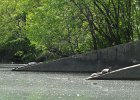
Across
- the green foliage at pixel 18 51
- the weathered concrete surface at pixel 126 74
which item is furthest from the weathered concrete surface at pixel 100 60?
the green foliage at pixel 18 51

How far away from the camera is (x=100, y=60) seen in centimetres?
3331

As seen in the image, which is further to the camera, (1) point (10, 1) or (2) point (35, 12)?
(1) point (10, 1)

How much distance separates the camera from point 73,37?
141 ft

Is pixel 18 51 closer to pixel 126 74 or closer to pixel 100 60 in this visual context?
pixel 100 60

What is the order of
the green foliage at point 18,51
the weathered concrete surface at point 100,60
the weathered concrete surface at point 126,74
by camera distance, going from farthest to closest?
the green foliage at point 18,51
the weathered concrete surface at point 100,60
the weathered concrete surface at point 126,74

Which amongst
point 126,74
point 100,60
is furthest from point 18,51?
point 126,74

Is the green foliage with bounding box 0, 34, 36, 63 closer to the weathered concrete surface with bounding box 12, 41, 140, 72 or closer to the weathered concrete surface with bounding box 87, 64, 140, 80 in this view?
the weathered concrete surface with bounding box 12, 41, 140, 72

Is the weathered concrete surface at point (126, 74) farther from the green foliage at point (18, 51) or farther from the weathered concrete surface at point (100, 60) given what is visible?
the green foliage at point (18, 51)

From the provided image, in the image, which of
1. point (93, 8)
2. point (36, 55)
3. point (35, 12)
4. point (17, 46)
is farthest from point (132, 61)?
point (17, 46)

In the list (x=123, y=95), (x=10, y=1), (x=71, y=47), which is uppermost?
(x=10, y=1)

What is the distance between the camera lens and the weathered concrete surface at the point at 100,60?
32.2 meters

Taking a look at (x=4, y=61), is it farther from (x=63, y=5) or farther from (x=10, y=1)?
(x=63, y=5)

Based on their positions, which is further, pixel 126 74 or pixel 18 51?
pixel 18 51

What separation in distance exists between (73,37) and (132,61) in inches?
454
